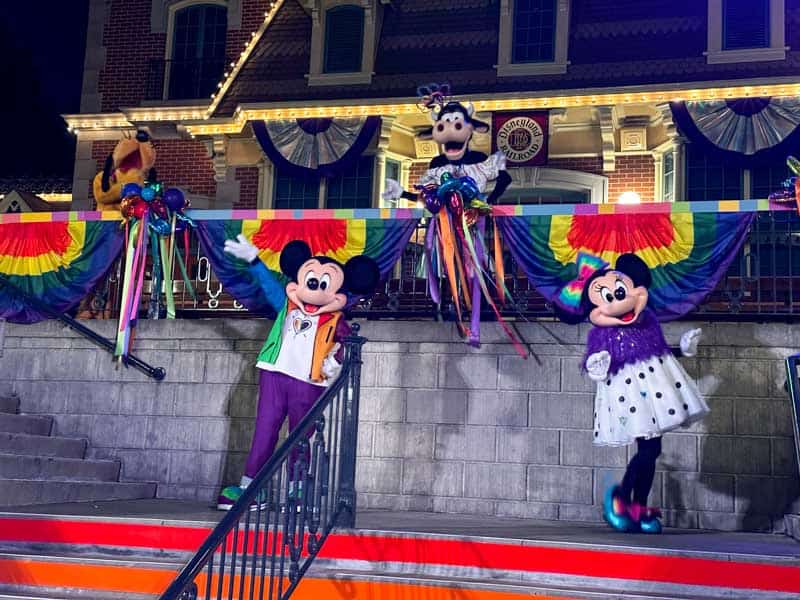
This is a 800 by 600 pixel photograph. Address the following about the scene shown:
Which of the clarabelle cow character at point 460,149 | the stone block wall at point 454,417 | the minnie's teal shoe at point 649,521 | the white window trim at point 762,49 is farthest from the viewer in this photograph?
the white window trim at point 762,49

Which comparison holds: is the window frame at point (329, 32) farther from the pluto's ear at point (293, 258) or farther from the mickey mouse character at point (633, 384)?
the mickey mouse character at point (633, 384)

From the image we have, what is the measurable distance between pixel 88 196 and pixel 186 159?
1758mm

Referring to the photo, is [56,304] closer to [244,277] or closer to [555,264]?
[244,277]

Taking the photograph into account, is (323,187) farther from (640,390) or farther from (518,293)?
(640,390)

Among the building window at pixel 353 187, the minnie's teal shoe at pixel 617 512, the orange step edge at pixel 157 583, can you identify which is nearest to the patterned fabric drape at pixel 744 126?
the building window at pixel 353 187

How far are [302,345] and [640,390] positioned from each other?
2.39 m

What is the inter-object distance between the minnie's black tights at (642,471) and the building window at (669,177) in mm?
7602

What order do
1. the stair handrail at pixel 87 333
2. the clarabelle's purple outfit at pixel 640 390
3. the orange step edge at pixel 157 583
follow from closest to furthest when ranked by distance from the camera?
the orange step edge at pixel 157 583 → the clarabelle's purple outfit at pixel 640 390 → the stair handrail at pixel 87 333

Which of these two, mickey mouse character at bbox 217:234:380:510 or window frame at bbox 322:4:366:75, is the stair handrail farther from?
window frame at bbox 322:4:366:75

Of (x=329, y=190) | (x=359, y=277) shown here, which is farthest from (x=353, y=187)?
(x=359, y=277)

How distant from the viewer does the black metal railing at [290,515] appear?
17.8 feet

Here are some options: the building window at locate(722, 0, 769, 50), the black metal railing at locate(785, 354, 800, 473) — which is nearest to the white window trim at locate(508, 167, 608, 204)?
the building window at locate(722, 0, 769, 50)

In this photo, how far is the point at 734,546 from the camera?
662 centimetres

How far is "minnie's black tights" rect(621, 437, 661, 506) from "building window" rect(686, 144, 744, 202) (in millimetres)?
7480
